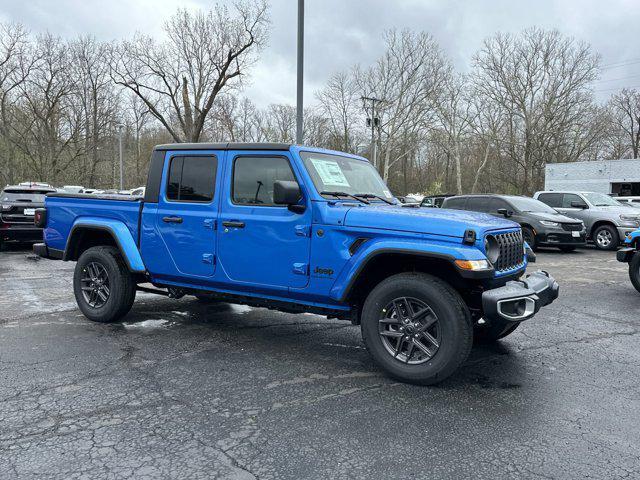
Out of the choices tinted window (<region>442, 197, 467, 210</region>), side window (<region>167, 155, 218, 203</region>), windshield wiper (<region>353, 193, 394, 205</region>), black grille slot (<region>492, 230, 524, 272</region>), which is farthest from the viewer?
tinted window (<region>442, 197, 467, 210</region>)

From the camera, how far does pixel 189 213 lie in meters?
5.02

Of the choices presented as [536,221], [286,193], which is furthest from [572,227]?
[286,193]

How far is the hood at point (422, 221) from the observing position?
3.79 m

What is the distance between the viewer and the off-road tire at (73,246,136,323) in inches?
218

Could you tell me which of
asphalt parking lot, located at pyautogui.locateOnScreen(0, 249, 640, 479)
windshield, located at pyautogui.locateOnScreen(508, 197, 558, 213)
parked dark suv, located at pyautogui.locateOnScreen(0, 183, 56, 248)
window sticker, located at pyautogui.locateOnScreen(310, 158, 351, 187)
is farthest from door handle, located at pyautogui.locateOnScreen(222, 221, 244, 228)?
windshield, located at pyautogui.locateOnScreen(508, 197, 558, 213)

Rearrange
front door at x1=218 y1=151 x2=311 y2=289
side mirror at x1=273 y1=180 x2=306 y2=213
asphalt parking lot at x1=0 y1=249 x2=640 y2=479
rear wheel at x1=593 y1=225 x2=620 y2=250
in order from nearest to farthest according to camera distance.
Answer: asphalt parking lot at x1=0 y1=249 x2=640 y2=479 → side mirror at x1=273 y1=180 x2=306 y2=213 → front door at x1=218 y1=151 x2=311 y2=289 → rear wheel at x1=593 y1=225 x2=620 y2=250

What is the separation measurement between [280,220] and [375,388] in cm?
163

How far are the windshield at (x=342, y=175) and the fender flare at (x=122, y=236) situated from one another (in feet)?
7.06

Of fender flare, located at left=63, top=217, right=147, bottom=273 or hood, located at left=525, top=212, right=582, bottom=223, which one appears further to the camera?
hood, located at left=525, top=212, right=582, bottom=223

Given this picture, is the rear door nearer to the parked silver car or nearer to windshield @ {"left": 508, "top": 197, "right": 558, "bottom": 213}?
windshield @ {"left": 508, "top": 197, "right": 558, "bottom": 213}

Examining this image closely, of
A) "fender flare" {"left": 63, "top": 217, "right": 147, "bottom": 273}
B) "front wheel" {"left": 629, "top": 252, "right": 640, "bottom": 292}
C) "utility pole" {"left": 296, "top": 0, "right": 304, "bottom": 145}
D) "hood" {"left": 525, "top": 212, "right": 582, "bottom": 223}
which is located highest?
"utility pole" {"left": 296, "top": 0, "right": 304, "bottom": 145}

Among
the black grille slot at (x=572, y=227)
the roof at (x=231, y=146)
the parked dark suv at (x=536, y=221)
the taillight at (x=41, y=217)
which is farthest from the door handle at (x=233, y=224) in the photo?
the black grille slot at (x=572, y=227)

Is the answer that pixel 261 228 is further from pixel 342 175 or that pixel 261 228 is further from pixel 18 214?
pixel 18 214

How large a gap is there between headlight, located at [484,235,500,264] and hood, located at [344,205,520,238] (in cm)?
9
